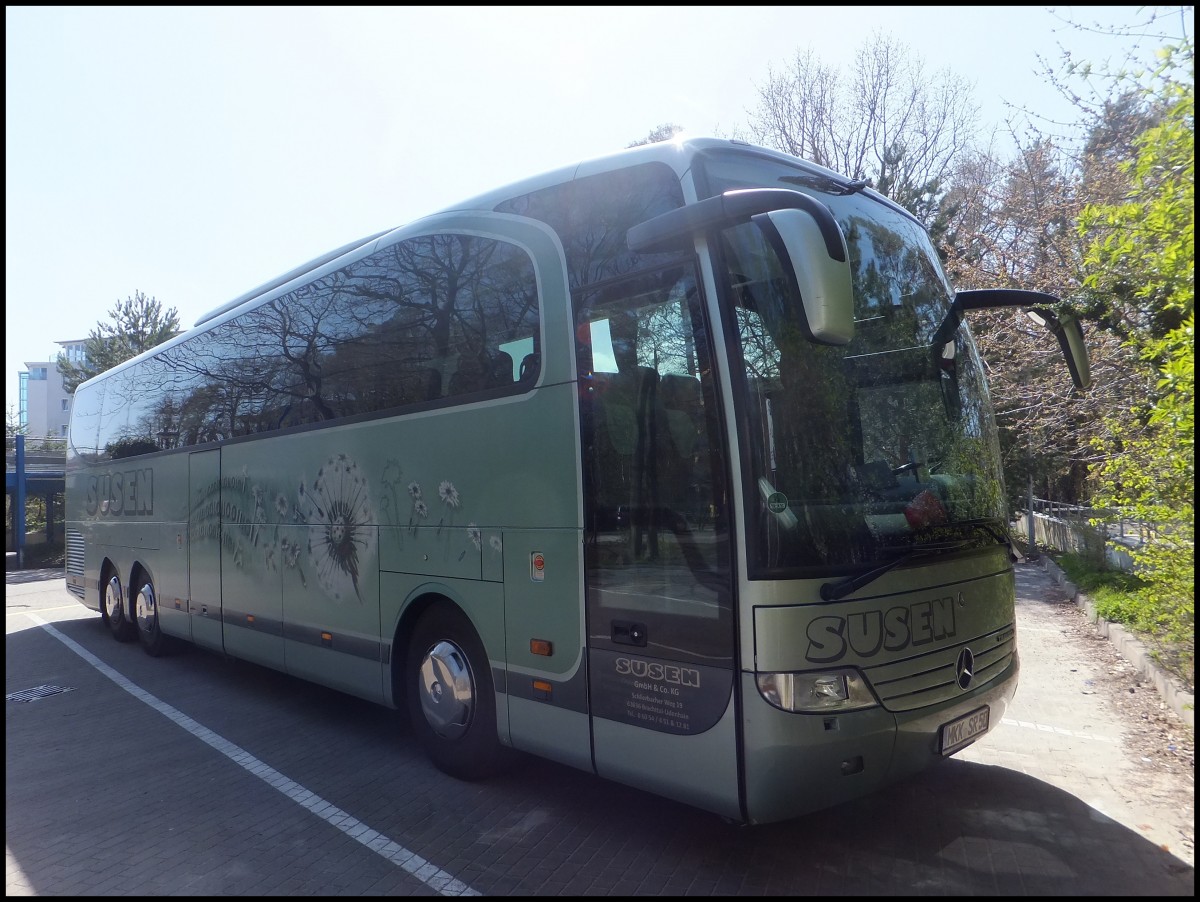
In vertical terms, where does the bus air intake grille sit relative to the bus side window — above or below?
below

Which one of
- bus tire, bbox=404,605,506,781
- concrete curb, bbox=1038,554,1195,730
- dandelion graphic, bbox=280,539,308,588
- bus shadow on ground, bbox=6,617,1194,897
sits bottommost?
bus shadow on ground, bbox=6,617,1194,897

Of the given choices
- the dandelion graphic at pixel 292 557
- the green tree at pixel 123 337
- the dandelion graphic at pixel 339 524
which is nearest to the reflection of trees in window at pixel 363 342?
the dandelion graphic at pixel 339 524

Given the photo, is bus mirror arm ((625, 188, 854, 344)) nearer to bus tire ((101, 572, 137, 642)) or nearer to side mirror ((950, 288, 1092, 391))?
side mirror ((950, 288, 1092, 391))

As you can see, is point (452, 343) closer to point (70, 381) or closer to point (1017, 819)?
point (1017, 819)

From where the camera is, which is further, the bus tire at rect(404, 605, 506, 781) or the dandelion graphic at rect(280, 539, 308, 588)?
the dandelion graphic at rect(280, 539, 308, 588)

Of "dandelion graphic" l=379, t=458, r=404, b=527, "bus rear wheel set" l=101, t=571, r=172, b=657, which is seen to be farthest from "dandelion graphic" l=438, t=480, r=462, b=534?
"bus rear wheel set" l=101, t=571, r=172, b=657

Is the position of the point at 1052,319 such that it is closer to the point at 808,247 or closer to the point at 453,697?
the point at 808,247

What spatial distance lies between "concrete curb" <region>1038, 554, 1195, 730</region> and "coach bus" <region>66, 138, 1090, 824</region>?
2128 mm

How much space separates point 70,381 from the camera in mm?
45625

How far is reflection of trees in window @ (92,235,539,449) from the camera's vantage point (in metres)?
5.57

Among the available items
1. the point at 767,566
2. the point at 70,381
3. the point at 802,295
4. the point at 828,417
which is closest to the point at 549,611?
the point at 767,566

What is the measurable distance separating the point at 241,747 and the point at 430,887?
11.0 ft

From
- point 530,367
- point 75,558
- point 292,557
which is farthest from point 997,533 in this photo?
point 75,558

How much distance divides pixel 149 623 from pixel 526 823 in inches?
317
